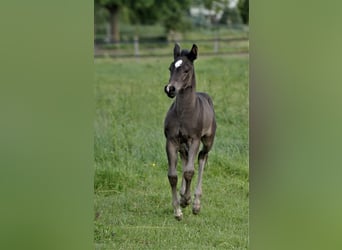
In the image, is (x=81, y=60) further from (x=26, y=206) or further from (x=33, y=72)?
(x=26, y=206)

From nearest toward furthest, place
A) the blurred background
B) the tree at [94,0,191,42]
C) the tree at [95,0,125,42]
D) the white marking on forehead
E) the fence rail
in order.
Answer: the white marking on forehead → the fence rail → the blurred background → the tree at [94,0,191,42] → the tree at [95,0,125,42]

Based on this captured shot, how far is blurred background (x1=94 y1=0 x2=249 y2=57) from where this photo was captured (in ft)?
24.8

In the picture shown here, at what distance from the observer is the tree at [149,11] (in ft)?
27.8

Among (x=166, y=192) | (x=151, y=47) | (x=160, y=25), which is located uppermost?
(x=160, y=25)

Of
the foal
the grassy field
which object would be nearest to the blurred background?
the grassy field

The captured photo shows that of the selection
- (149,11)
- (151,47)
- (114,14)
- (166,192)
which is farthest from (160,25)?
(166,192)

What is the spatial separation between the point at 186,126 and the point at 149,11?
23.5ft

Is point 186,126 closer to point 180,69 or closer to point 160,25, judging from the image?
point 180,69

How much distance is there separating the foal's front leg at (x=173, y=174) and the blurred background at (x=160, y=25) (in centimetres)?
479

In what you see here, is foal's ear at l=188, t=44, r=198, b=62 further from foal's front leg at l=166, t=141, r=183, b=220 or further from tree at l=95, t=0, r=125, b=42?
tree at l=95, t=0, r=125, b=42

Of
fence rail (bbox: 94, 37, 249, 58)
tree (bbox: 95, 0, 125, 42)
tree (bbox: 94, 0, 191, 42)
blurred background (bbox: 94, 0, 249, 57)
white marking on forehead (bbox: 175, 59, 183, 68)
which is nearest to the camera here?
white marking on forehead (bbox: 175, 59, 183, 68)

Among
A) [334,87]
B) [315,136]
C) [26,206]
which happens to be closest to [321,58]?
[334,87]

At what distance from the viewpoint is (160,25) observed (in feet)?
29.3

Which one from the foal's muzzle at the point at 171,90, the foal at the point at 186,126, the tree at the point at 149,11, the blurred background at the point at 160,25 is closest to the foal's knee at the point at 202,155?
the foal at the point at 186,126
